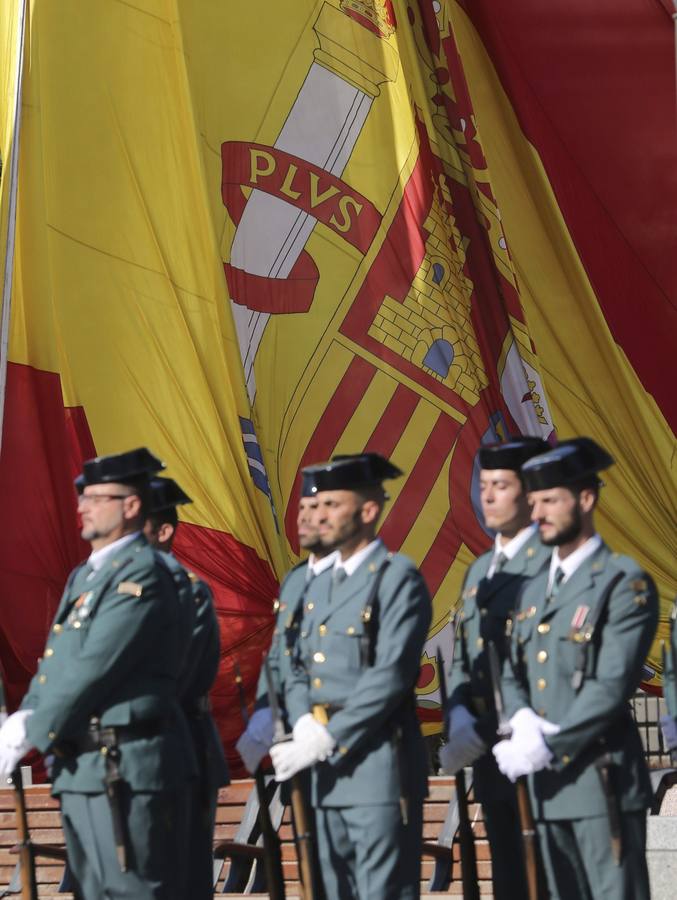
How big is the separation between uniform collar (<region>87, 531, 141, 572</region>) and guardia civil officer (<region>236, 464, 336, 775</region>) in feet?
1.87

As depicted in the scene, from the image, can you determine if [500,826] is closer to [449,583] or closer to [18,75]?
[449,583]

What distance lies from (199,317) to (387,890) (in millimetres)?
5511

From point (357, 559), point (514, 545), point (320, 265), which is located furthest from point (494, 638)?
point (320, 265)

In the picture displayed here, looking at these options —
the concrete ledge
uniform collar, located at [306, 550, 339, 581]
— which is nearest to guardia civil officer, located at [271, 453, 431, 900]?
uniform collar, located at [306, 550, 339, 581]

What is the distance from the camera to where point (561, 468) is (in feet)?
17.9

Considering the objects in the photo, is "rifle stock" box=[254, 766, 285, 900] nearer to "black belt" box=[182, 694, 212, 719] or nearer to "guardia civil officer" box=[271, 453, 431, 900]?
"black belt" box=[182, 694, 212, 719]

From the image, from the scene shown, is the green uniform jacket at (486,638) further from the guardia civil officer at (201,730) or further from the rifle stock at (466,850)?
the guardia civil officer at (201,730)

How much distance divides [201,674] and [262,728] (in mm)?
456

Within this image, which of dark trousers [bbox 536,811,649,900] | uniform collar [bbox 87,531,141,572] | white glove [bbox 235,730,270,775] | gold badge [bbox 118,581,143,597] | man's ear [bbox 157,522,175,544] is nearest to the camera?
dark trousers [bbox 536,811,649,900]

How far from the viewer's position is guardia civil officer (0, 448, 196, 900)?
17.9ft

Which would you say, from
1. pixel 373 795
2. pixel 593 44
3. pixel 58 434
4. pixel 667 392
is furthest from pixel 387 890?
pixel 593 44

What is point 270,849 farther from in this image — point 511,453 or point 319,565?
point 511,453

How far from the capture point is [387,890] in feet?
17.9

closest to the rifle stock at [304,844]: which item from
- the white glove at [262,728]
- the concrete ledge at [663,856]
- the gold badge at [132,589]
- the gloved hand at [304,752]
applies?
the gloved hand at [304,752]
